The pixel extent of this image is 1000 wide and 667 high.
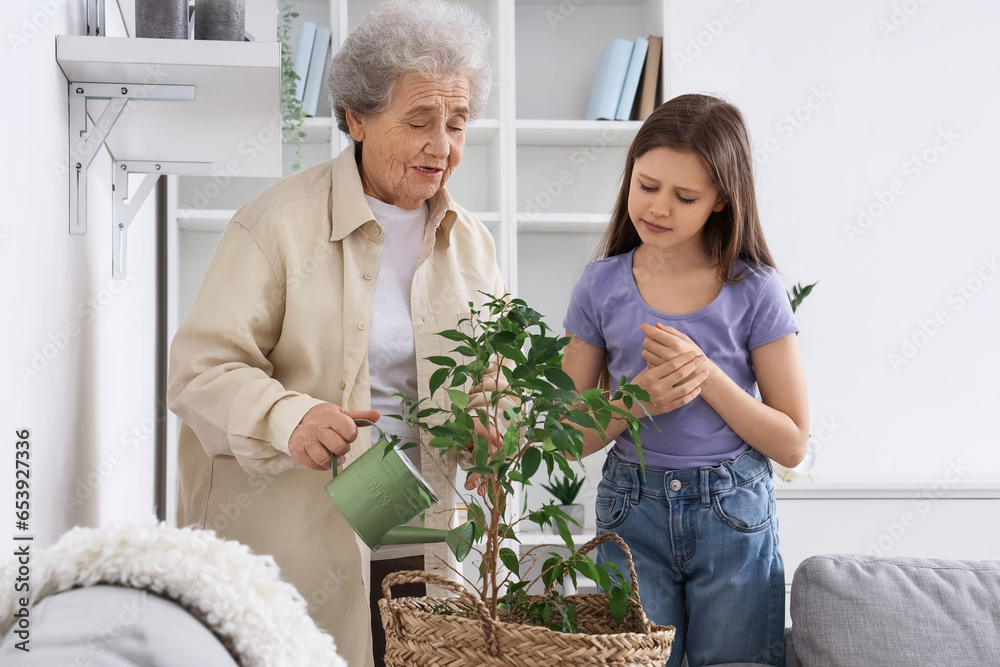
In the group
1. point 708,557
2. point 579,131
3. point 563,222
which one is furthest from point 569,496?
point 708,557

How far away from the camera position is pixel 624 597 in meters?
0.90

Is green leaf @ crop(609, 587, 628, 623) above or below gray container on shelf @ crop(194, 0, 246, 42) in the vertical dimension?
below

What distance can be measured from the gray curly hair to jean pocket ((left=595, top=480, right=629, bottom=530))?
66cm

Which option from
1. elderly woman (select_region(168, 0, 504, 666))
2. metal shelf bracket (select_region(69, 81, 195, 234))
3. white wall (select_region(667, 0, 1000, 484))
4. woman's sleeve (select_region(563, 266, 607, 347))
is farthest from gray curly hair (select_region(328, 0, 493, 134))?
white wall (select_region(667, 0, 1000, 484))

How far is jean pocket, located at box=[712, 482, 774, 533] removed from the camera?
1.22 meters

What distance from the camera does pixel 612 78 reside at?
2.75 meters

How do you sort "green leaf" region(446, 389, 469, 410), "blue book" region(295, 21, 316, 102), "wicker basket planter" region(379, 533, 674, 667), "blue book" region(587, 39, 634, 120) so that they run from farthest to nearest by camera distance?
"blue book" region(587, 39, 634, 120) < "blue book" region(295, 21, 316, 102) < "green leaf" region(446, 389, 469, 410) < "wicker basket planter" region(379, 533, 674, 667)

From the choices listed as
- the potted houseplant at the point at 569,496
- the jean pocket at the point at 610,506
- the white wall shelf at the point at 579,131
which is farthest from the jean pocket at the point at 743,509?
the white wall shelf at the point at 579,131

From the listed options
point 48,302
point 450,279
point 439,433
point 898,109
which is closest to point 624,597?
point 439,433

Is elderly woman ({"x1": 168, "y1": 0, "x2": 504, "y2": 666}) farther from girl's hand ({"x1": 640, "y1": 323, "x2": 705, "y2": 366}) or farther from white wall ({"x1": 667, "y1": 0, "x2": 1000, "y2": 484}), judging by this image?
white wall ({"x1": 667, "y1": 0, "x2": 1000, "y2": 484})

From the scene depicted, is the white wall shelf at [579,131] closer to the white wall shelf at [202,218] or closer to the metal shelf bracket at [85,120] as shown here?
the white wall shelf at [202,218]

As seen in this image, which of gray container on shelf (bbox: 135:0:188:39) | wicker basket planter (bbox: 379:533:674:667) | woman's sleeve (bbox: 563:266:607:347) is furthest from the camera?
woman's sleeve (bbox: 563:266:607:347)

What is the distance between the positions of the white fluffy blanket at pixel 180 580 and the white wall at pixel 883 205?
2638 mm

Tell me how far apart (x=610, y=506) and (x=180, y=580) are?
850 millimetres
